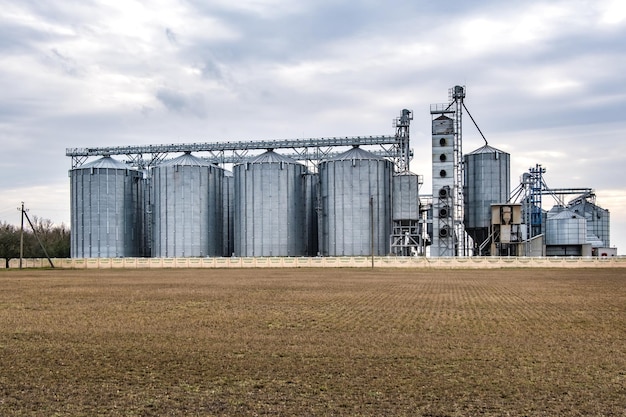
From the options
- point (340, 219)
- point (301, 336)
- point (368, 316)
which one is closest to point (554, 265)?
point (340, 219)

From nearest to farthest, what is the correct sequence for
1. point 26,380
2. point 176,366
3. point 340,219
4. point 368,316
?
1. point 26,380
2. point 176,366
3. point 368,316
4. point 340,219

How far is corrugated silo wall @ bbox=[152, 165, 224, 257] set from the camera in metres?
104

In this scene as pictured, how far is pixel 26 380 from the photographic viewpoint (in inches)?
Result: 619

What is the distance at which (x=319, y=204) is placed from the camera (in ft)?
346

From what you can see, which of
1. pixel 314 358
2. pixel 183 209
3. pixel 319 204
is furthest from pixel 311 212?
pixel 314 358

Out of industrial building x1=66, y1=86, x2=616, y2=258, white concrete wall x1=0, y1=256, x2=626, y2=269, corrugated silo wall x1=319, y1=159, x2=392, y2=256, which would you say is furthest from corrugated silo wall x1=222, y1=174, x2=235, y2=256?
white concrete wall x1=0, y1=256, x2=626, y2=269

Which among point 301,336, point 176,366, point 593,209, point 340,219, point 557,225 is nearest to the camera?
point 176,366

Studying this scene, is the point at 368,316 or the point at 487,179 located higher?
the point at 487,179

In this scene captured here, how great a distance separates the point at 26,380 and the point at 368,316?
14.7 metres

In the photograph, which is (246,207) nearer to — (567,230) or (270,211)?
(270,211)

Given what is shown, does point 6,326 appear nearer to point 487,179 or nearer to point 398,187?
point 398,187

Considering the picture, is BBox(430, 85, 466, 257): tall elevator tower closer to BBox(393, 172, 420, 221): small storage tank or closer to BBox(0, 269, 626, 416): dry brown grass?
BBox(393, 172, 420, 221): small storage tank

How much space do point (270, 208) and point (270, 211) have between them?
43cm

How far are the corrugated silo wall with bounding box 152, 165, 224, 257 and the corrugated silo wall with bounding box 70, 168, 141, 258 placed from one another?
470 centimetres
